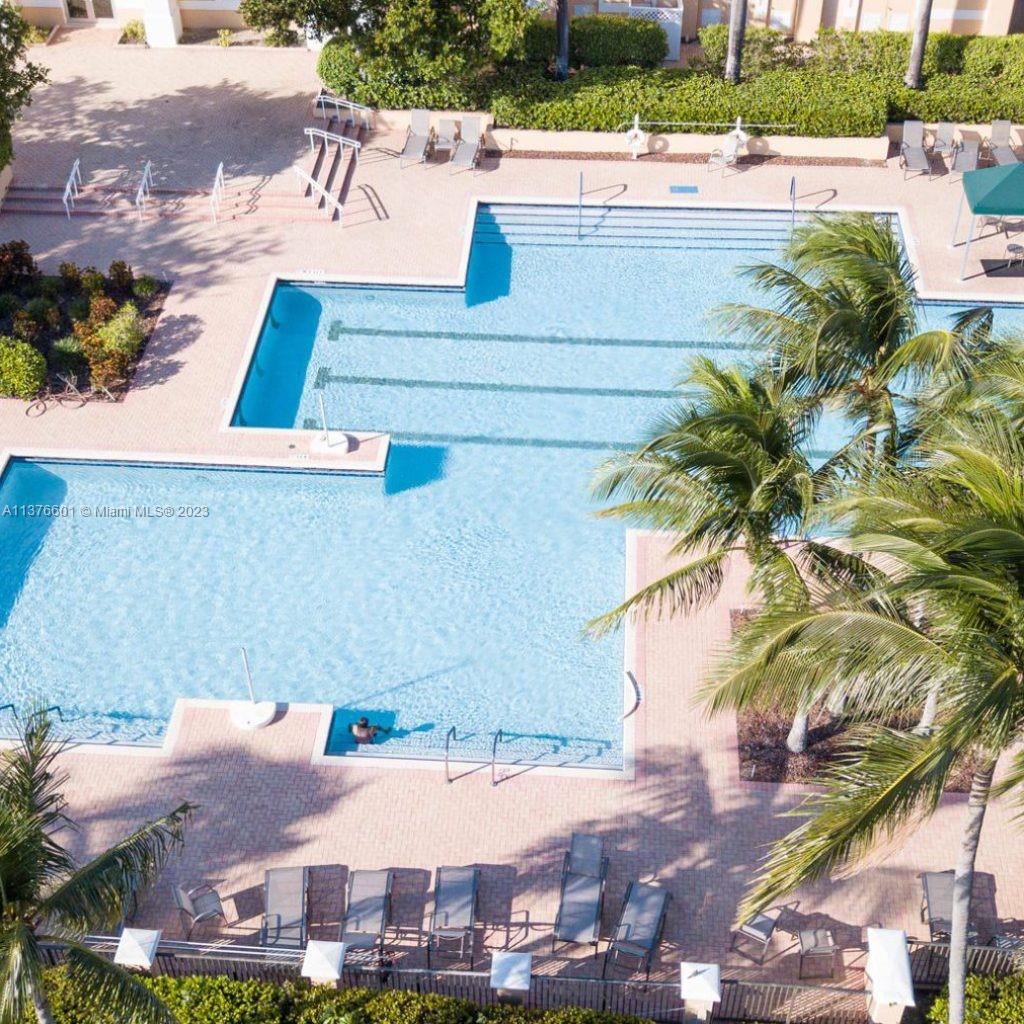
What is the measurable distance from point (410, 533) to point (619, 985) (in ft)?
26.1

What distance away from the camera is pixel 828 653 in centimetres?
995

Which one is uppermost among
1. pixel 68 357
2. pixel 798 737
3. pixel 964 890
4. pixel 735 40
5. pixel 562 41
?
pixel 735 40

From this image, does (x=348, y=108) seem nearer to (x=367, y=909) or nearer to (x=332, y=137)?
(x=332, y=137)

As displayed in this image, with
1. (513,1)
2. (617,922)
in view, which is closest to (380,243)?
(513,1)

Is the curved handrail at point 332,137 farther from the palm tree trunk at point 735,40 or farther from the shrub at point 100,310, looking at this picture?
the palm tree trunk at point 735,40

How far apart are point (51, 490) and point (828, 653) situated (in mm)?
13397

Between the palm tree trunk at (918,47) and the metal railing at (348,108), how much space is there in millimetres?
11281

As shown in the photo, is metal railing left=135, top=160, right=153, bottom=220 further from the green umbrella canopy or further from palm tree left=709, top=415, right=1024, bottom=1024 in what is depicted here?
palm tree left=709, top=415, right=1024, bottom=1024

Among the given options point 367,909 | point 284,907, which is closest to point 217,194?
point 284,907

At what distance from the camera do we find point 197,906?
43.2ft

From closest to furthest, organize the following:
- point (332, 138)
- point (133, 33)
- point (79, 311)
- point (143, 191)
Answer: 1. point (79, 311)
2. point (143, 191)
3. point (332, 138)
4. point (133, 33)

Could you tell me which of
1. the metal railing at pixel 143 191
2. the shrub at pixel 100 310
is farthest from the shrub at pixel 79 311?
the metal railing at pixel 143 191

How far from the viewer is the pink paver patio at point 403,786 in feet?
44.3

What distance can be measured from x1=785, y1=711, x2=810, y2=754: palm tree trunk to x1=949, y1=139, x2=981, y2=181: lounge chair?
1455cm
